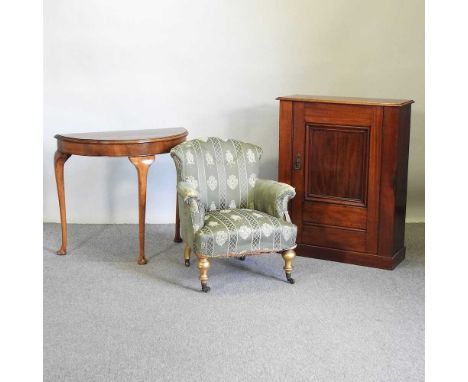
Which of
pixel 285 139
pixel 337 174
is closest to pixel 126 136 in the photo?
pixel 285 139

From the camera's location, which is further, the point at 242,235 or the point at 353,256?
the point at 353,256

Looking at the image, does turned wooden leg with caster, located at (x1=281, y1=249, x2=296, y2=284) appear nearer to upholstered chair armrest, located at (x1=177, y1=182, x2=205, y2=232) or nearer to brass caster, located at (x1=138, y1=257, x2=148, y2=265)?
upholstered chair armrest, located at (x1=177, y1=182, x2=205, y2=232)

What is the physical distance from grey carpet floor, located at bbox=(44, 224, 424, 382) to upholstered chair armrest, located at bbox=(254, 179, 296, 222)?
39 centimetres

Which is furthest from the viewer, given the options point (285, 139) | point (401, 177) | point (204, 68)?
point (204, 68)

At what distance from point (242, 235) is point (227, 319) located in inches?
22.0

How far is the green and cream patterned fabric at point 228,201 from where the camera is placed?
3.93 m

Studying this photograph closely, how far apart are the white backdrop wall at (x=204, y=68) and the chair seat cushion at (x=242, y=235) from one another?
1548 mm

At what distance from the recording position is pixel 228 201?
436 cm

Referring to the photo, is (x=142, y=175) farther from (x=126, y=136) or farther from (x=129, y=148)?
(x=126, y=136)

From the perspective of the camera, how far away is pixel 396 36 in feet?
17.5

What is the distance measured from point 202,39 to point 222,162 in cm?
142

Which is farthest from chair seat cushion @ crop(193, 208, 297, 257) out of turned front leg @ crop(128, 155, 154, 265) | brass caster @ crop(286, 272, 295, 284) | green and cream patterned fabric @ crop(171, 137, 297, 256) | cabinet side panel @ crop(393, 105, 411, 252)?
cabinet side panel @ crop(393, 105, 411, 252)

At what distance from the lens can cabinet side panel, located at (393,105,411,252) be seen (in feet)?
14.0
